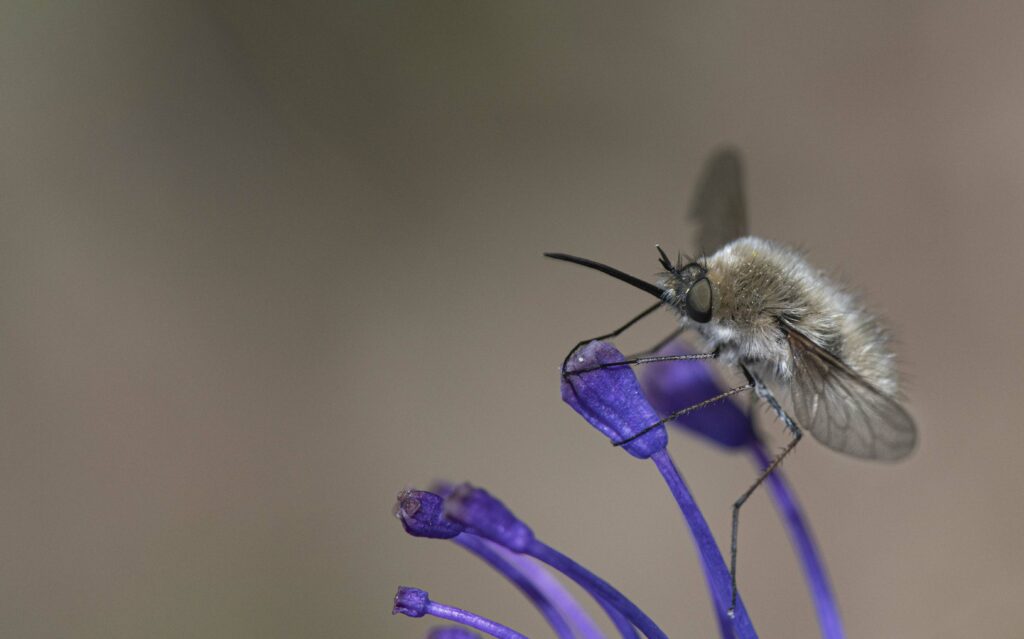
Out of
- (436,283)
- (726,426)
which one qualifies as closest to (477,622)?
(726,426)

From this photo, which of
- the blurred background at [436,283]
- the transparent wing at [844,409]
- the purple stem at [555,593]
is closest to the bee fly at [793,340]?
the transparent wing at [844,409]

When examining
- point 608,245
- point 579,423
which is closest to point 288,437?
point 579,423

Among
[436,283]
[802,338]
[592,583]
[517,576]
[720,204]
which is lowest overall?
[592,583]

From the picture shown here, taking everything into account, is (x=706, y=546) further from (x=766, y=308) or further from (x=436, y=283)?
(x=436, y=283)

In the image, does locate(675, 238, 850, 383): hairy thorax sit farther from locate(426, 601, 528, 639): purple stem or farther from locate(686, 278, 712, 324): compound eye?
locate(426, 601, 528, 639): purple stem

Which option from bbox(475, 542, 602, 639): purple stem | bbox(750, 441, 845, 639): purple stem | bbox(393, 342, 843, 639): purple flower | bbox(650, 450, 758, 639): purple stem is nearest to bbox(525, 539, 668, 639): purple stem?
bbox(393, 342, 843, 639): purple flower

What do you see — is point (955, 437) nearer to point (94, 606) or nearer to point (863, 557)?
point (863, 557)
